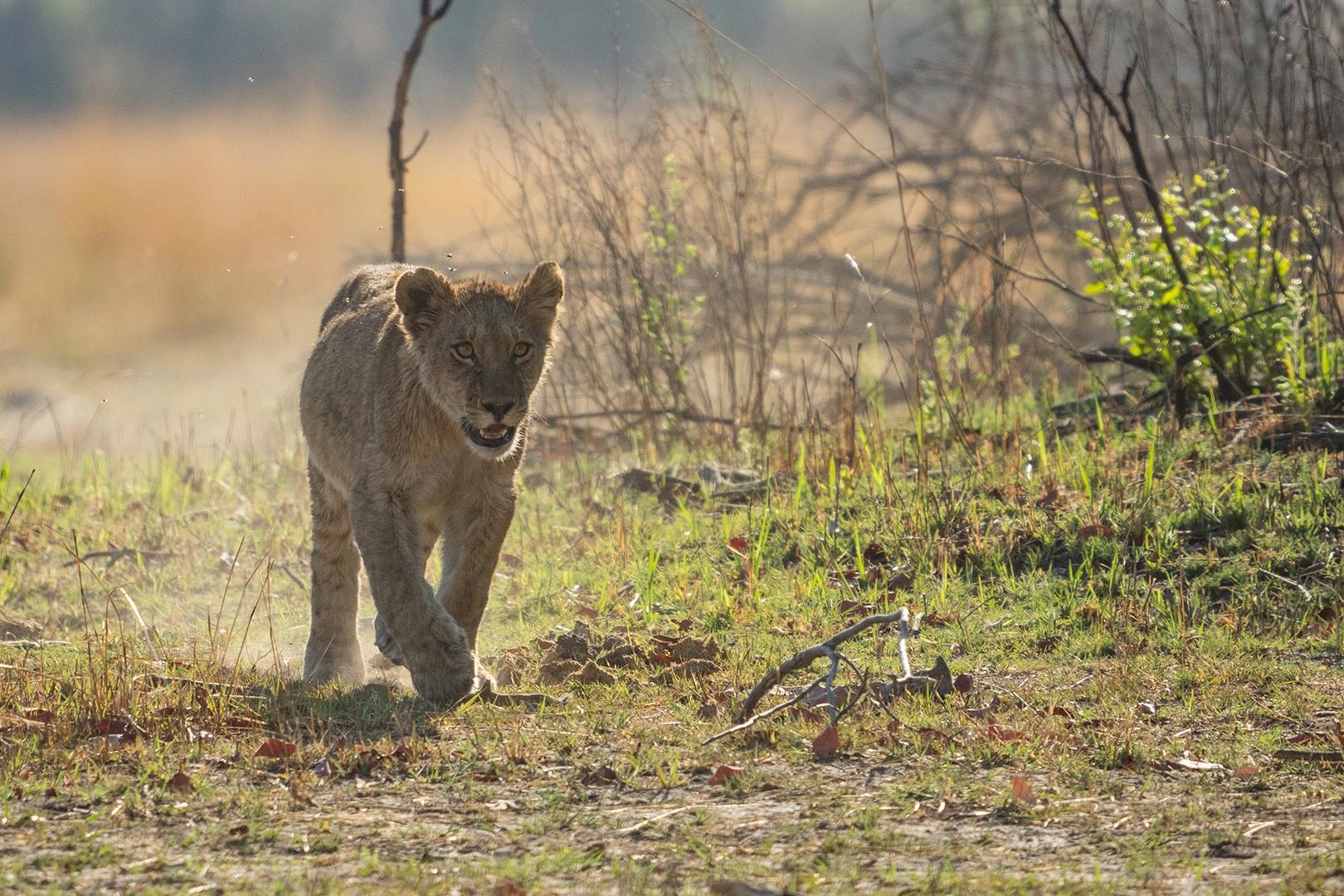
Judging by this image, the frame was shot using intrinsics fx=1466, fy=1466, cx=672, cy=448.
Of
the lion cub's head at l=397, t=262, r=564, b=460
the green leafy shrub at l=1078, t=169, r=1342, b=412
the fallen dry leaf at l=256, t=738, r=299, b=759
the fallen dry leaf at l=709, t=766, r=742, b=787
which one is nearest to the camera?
the fallen dry leaf at l=709, t=766, r=742, b=787

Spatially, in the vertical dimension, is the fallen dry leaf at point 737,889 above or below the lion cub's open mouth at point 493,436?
below

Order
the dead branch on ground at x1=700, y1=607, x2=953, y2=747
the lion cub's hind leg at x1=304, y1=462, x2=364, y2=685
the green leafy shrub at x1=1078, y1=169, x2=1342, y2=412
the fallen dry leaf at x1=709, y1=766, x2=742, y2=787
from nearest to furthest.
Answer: the fallen dry leaf at x1=709, y1=766, x2=742, y2=787
the dead branch on ground at x1=700, y1=607, x2=953, y2=747
the lion cub's hind leg at x1=304, y1=462, x2=364, y2=685
the green leafy shrub at x1=1078, y1=169, x2=1342, y2=412

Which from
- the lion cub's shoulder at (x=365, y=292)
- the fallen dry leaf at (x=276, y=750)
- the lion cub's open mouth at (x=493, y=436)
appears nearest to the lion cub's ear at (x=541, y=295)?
the lion cub's open mouth at (x=493, y=436)

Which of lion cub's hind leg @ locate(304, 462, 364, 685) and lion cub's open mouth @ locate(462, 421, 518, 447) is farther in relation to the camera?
lion cub's hind leg @ locate(304, 462, 364, 685)

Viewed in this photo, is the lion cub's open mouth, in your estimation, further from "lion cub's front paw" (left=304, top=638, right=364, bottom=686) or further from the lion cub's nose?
"lion cub's front paw" (left=304, top=638, right=364, bottom=686)

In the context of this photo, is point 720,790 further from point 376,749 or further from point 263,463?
point 263,463

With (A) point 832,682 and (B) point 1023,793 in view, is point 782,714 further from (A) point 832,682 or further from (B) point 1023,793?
(B) point 1023,793

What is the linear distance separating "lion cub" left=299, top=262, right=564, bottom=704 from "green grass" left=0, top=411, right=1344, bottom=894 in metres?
0.28

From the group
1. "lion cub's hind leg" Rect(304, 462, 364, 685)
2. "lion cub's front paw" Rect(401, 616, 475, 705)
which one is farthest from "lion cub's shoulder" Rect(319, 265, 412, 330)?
"lion cub's front paw" Rect(401, 616, 475, 705)

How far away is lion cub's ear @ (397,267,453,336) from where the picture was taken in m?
5.33

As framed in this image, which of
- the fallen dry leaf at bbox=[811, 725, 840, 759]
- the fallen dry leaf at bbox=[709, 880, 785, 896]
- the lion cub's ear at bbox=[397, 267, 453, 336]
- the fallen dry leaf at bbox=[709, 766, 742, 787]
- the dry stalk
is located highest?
the dry stalk

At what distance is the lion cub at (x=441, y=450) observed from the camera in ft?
16.3

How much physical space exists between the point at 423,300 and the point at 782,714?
202cm

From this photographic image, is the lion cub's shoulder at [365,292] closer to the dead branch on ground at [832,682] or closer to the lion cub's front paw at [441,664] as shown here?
the lion cub's front paw at [441,664]
